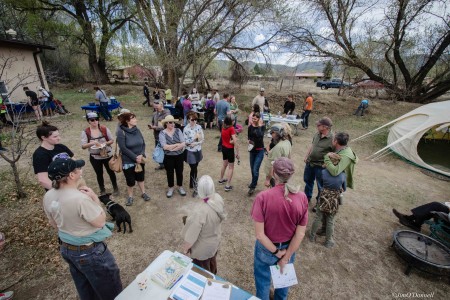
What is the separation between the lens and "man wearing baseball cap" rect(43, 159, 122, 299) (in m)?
1.62

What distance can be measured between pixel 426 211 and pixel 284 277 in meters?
3.41

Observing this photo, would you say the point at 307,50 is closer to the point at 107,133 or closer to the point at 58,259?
the point at 107,133

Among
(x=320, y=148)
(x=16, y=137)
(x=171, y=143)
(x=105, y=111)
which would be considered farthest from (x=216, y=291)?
(x=105, y=111)

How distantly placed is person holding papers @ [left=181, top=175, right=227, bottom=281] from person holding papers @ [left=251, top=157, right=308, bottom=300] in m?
0.38

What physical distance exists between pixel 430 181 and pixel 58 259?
27.8 ft

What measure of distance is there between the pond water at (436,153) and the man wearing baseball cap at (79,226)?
8908 millimetres

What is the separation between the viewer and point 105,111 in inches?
401

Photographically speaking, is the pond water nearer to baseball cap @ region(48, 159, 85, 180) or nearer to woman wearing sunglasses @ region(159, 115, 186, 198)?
woman wearing sunglasses @ region(159, 115, 186, 198)

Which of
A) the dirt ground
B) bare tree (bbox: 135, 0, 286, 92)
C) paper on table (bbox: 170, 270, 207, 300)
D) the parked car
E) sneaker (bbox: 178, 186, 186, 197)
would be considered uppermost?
bare tree (bbox: 135, 0, 286, 92)

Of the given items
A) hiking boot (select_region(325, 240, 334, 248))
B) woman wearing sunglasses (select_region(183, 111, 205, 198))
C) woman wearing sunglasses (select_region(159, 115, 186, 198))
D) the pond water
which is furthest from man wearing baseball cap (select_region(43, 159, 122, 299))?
the pond water

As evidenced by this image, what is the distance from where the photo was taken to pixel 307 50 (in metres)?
13.5

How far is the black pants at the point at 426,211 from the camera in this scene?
11.6 feet

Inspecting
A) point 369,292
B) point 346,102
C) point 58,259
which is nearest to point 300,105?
point 346,102

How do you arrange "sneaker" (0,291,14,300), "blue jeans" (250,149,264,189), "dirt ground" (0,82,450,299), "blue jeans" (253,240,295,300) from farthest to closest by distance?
"blue jeans" (250,149,264,189)
"dirt ground" (0,82,450,299)
"sneaker" (0,291,14,300)
"blue jeans" (253,240,295,300)
